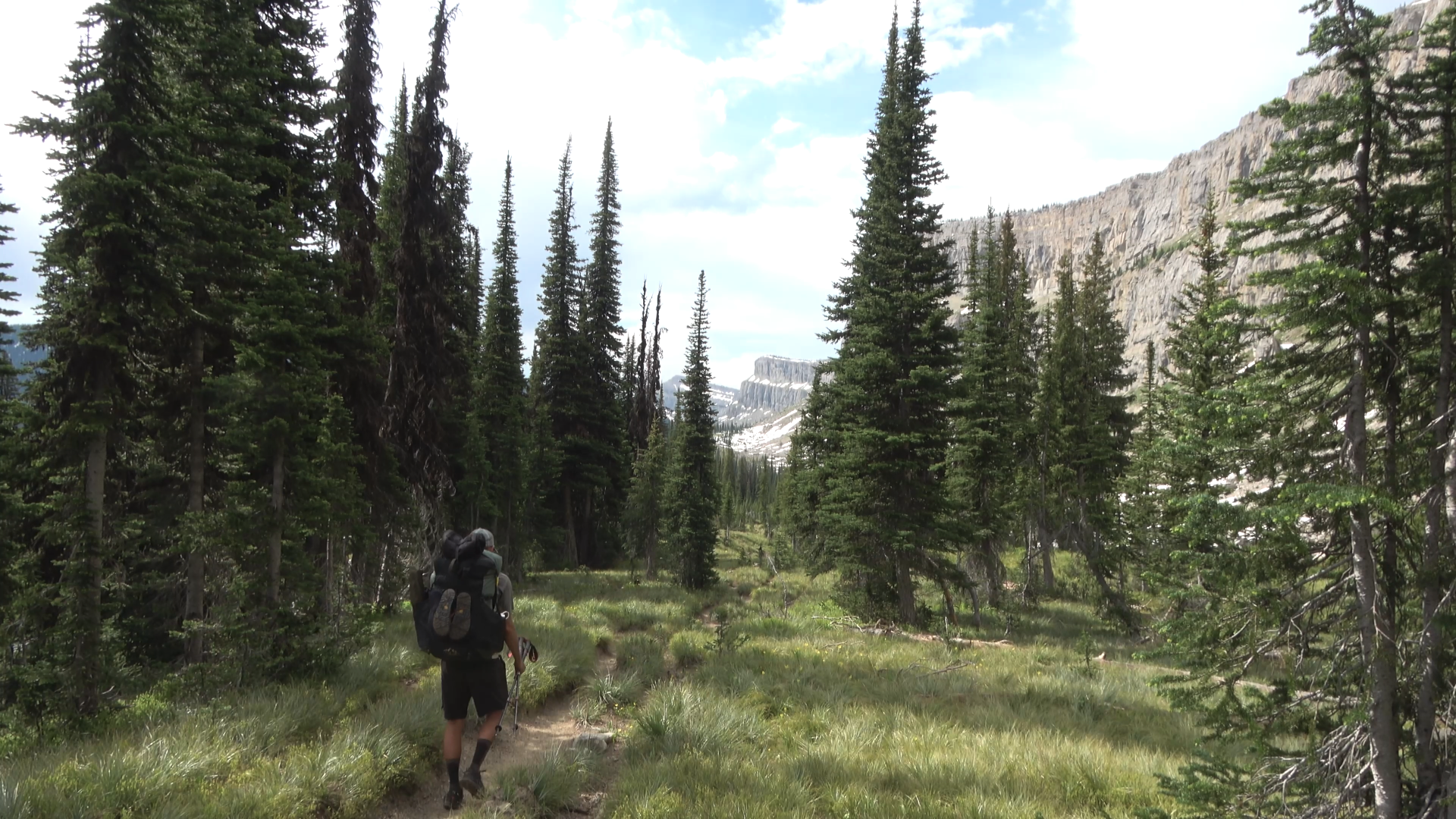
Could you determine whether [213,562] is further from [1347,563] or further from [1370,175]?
[1370,175]

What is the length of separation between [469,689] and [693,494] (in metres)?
22.0

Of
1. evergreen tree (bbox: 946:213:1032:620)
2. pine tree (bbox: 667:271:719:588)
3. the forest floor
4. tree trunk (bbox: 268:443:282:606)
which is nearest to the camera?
the forest floor

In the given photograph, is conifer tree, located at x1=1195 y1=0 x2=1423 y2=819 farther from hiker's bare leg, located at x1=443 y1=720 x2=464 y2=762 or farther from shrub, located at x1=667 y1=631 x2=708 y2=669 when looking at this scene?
shrub, located at x1=667 y1=631 x2=708 y2=669

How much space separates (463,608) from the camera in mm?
5699

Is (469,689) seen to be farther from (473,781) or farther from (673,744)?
(673,744)

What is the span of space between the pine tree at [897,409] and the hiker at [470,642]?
1123 centimetres

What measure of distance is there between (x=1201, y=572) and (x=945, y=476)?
55.1 feet

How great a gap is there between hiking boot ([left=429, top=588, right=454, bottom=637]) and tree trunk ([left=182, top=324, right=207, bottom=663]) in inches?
230

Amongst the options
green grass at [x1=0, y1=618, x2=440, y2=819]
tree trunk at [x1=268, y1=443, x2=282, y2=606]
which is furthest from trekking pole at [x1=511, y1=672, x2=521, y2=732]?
tree trunk at [x1=268, y1=443, x2=282, y2=606]

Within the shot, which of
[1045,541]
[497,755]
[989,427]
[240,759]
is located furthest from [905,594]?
[240,759]

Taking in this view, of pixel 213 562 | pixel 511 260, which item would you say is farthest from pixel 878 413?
pixel 511 260

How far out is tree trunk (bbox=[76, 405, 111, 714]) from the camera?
746 cm

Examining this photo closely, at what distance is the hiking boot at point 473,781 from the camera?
5.88m

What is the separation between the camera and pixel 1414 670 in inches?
149
